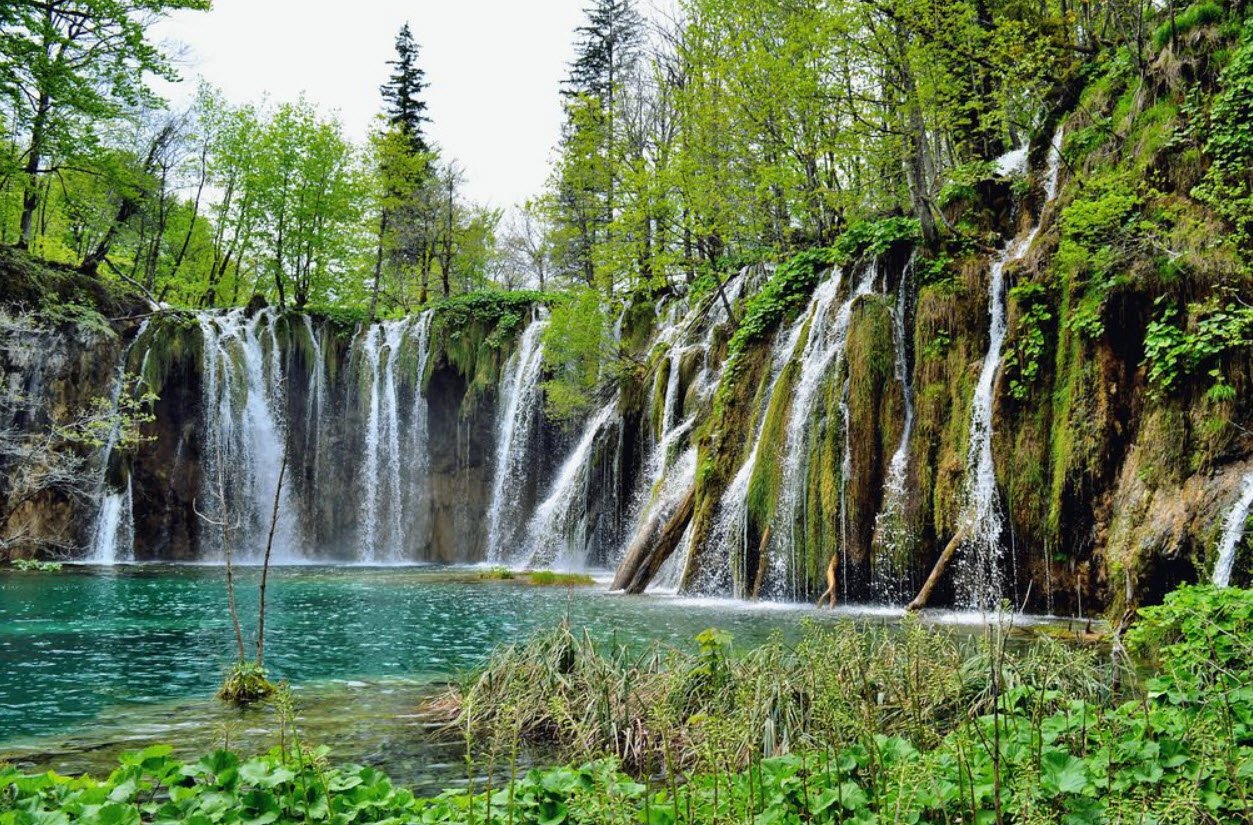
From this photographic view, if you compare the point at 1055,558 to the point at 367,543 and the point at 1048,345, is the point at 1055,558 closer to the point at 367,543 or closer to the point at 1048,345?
the point at 1048,345

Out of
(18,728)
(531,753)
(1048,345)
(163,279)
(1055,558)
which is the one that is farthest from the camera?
(163,279)

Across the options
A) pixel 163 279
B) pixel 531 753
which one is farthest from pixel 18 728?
pixel 163 279

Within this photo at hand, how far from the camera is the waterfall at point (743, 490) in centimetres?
1491

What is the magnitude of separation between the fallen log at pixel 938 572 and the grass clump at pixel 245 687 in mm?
8796

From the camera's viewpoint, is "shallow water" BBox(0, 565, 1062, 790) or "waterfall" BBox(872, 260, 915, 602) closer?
"shallow water" BBox(0, 565, 1062, 790)

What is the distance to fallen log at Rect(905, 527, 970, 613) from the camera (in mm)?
11938

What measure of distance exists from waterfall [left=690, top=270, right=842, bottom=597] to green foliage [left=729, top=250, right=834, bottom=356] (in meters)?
0.45

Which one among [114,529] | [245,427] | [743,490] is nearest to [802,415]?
[743,490]

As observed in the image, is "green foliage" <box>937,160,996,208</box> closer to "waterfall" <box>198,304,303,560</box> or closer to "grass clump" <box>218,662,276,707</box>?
"grass clump" <box>218,662,276,707</box>

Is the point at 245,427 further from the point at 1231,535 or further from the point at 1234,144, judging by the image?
the point at 1234,144

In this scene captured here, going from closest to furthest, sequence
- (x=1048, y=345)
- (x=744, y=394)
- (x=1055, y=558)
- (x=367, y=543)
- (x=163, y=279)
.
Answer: (x=1055, y=558)
(x=1048, y=345)
(x=744, y=394)
(x=367, y=543)
(x=163, y=279)

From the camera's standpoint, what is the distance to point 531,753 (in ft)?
18.8

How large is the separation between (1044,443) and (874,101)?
8030 mm

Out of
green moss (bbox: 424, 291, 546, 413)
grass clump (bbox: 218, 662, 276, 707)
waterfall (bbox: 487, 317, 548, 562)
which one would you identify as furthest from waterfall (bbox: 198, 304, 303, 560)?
grass clump (bbox: 218, 662, 276, 707)
